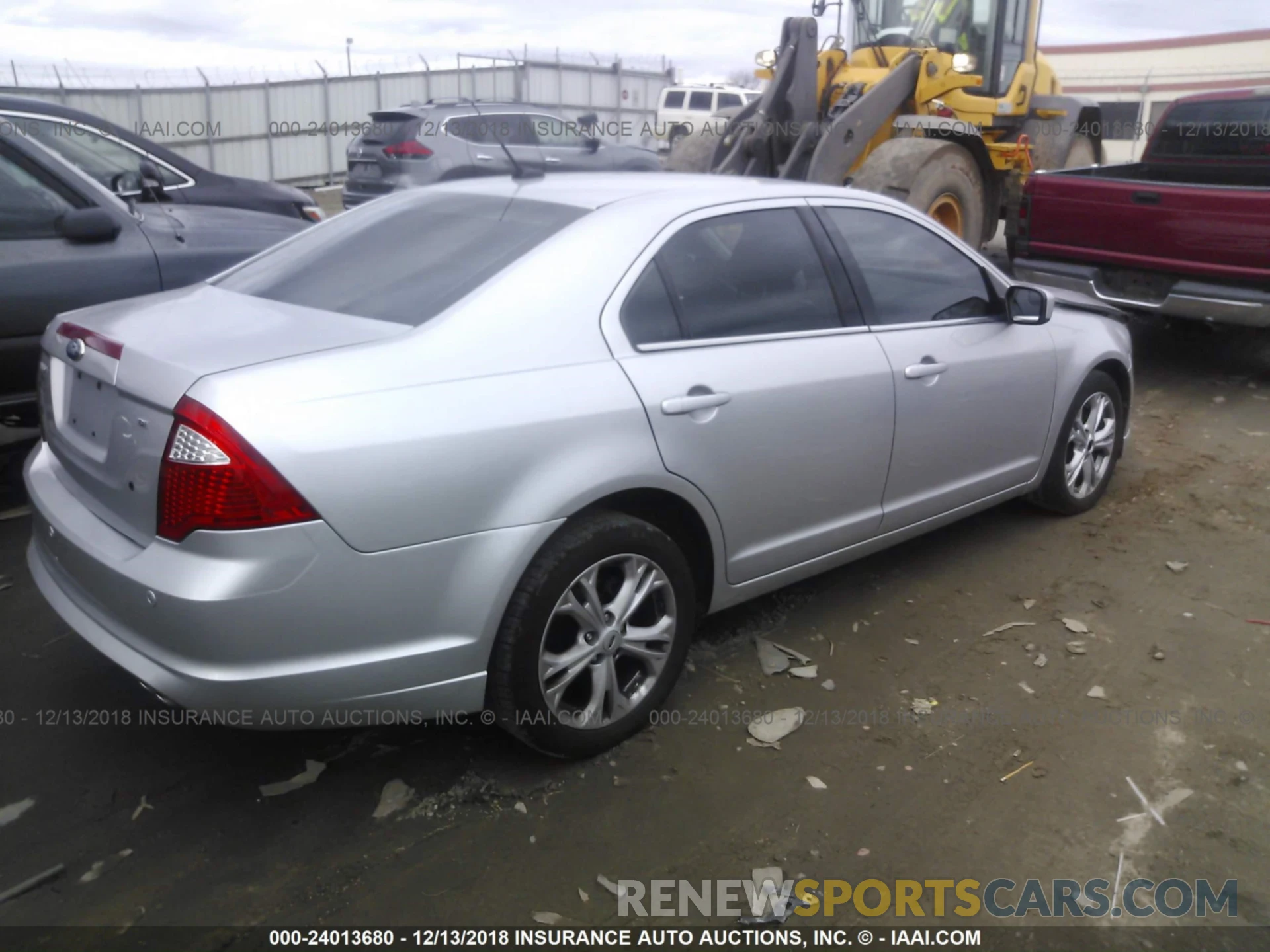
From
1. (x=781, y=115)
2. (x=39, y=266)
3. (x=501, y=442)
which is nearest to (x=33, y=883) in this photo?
(x=501, y=442)

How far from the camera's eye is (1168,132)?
8977mm

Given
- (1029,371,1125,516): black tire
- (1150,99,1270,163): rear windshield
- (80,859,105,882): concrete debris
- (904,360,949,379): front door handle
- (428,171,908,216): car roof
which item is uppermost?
(1150,99,1270,163): rear windshield

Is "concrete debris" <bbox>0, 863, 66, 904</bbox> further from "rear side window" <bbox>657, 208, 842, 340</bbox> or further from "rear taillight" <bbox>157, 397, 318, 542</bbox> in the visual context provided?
"rear side window" <bbox>657, 208, 842, 340</bbox>

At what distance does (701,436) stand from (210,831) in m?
1.77

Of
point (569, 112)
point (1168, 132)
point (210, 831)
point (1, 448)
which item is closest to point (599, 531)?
point (210, 831)

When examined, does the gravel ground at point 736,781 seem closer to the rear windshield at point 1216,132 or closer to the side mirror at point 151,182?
the side mirror at point 151,182

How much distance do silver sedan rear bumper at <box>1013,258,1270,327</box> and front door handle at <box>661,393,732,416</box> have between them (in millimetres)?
5061

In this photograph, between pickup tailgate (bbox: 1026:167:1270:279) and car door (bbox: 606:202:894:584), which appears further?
pickup tailgate (bbox: 1026:167:1270:279)

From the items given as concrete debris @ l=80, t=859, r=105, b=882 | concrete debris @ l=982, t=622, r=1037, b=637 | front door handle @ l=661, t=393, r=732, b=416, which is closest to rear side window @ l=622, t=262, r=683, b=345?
front door handle @ l=661, t=393, r=732, b=416

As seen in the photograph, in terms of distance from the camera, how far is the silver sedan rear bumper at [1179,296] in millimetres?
6773

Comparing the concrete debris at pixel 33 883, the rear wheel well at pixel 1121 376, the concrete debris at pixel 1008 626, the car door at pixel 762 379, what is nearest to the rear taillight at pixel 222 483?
the concrete debris at pixel 33 883

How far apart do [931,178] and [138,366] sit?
739cm

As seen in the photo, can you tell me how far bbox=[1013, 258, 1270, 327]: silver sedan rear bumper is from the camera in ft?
22.2

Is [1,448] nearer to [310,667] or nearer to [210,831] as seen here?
[210,831]
